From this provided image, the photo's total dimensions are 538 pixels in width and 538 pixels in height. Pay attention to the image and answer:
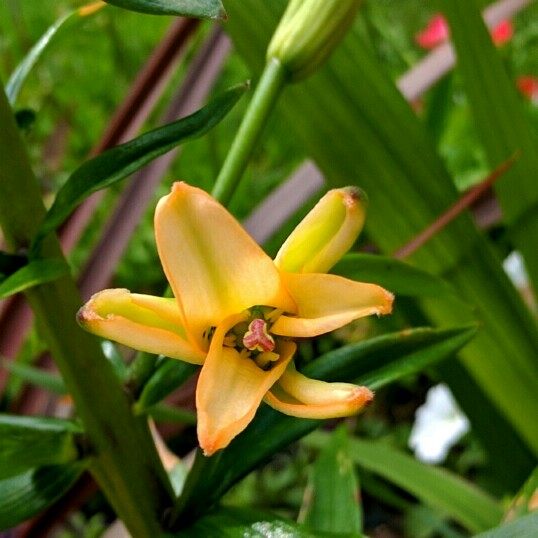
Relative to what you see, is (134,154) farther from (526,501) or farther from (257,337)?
(526,501)

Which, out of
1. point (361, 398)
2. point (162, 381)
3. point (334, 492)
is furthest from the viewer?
point (334, 492)

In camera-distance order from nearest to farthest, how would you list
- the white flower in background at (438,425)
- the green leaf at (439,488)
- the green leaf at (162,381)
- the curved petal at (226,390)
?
1. the curved petal at (226,390)
2. the green leaf at (162,381)
3. the green leaf at (439,488)
4. the white flower in background at (438,425)

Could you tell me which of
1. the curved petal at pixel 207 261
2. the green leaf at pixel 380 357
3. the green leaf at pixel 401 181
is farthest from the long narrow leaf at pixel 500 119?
the curved petal at pixel 207 261

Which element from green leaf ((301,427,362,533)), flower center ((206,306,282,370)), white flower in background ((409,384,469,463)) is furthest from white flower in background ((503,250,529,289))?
flower center ((206,306,282,370))

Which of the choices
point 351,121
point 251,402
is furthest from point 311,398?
point 351,121

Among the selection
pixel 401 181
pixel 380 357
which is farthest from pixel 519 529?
pixel 401 181

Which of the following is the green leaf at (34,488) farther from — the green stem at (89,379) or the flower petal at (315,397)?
the flower petal at (315,397)
